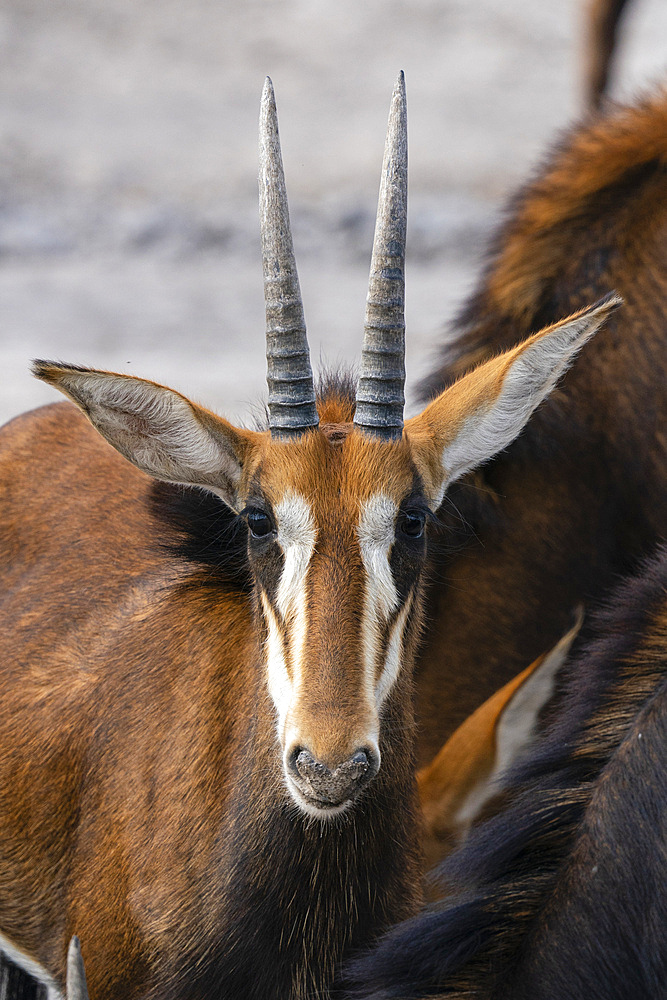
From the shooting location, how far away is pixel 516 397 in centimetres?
325

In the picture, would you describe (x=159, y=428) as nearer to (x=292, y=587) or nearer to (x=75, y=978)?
(x=292, y=587)

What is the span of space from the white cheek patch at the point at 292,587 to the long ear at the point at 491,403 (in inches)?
15.2

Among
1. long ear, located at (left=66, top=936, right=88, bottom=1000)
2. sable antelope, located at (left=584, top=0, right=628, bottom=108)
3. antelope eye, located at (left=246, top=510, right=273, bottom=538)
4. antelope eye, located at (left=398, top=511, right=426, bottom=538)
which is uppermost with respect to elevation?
sable antelope, located at (left=584, top=0, right=628, bottom=108)

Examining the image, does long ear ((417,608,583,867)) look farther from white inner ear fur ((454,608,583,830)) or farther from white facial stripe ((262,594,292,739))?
white facial stripe ((262,594,292,739))

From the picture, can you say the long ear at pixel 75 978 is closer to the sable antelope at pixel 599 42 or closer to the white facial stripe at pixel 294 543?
the white facial stripe at pixel 294 543

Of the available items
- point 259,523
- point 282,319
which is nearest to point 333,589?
point 259,523

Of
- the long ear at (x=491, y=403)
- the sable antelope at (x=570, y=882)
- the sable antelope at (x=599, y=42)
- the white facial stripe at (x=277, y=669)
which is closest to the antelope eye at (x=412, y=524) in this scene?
the long ear at (x=491, y=403)

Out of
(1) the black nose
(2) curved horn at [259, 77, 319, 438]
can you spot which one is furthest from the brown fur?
(1) the black nose

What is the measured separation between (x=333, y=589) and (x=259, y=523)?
324 millimetres

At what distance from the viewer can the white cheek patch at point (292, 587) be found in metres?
2.87

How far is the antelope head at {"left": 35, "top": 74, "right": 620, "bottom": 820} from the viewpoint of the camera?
2.78m

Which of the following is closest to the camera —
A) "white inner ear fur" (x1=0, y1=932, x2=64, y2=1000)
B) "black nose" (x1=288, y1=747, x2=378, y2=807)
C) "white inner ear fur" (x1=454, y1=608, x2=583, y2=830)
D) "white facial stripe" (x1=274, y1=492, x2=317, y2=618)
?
"black nose" (x1=288, y1=747, x2=378, y2=807)

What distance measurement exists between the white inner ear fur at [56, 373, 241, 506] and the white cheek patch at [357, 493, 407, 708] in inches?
18.3

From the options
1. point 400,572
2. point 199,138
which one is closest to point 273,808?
point 400,572
